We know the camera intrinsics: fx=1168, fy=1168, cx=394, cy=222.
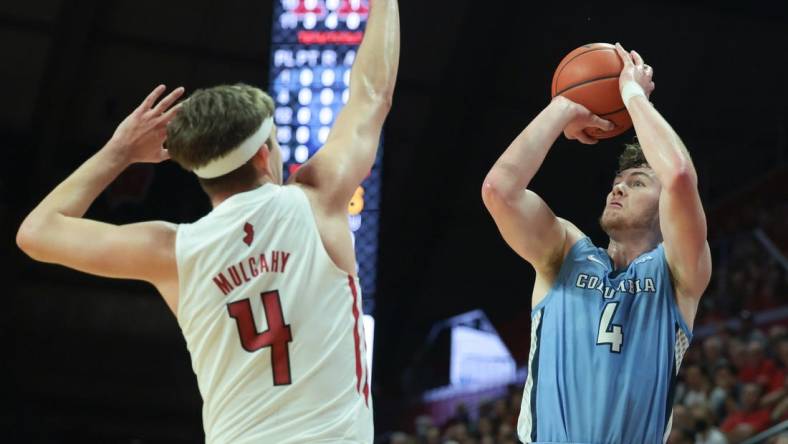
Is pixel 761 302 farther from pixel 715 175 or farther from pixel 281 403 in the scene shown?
pixel 281 403

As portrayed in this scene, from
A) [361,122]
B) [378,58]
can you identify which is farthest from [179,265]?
[378,58]

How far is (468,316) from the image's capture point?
2050 cm

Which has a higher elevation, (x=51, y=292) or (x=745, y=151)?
(x=745, y=151)

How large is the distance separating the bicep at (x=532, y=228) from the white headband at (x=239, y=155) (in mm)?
1416

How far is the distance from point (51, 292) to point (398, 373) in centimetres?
619

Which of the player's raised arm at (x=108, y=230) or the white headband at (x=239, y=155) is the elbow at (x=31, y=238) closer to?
the player's raised arm at (x=108, y=230)

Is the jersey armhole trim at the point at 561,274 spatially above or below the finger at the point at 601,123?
below

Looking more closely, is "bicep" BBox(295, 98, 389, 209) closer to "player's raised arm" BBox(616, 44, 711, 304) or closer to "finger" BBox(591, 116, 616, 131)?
"player's raised arm" BBox(616, 44, 711, 304)

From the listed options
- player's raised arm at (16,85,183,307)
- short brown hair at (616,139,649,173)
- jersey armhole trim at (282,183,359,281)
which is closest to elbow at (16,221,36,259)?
player's raised arm at (16,85,183,307)

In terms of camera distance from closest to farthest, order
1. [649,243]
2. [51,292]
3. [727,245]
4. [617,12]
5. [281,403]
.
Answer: [281,403], [649,243], [727,245], [617,12], [51,292]

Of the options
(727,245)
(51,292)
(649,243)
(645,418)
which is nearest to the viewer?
(645,418)

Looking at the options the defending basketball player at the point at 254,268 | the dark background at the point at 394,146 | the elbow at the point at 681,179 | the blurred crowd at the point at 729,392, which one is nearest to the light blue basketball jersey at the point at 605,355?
the elbow at the point at 681,179

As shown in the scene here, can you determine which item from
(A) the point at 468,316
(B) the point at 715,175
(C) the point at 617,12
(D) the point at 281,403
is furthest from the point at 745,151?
(D) the point at 281,403

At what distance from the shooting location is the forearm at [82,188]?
3.12 meters
